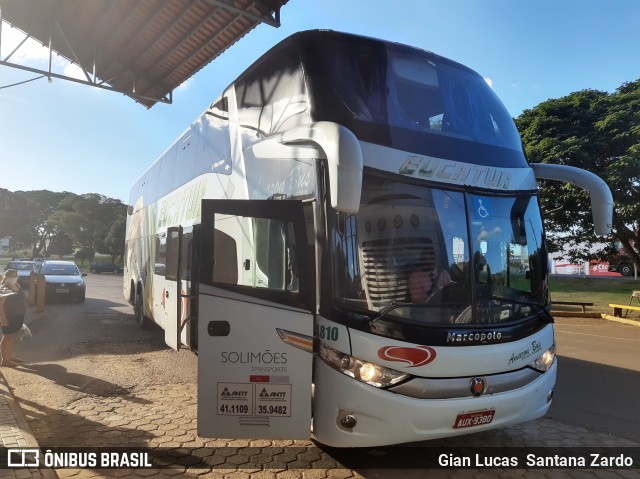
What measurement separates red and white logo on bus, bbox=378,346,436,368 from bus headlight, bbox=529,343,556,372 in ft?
4.08

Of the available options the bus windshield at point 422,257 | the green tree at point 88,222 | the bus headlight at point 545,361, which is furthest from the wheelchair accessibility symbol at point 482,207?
the green tree at point 88,222

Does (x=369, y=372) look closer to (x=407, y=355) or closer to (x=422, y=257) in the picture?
(x=407, y=355)

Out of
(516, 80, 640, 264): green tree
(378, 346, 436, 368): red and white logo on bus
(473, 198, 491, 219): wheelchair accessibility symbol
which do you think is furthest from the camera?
(516, 80, 640, 264): green tree

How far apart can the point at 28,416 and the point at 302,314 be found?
3654mm

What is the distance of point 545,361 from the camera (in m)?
4.22

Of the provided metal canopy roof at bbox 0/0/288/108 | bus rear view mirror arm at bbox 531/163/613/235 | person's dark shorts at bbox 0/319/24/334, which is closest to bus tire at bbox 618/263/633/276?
bus rear view mirror arm at bbox 531/163/613/235

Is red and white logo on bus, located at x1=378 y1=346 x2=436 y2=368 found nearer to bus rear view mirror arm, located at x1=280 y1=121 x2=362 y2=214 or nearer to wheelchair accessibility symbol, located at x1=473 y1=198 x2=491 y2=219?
bus rear view mirror arm, located at x1=280 y1=121 x2=362 y2=214

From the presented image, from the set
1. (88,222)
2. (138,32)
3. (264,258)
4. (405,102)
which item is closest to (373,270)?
(264,258)

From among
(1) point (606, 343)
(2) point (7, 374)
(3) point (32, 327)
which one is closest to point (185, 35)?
(2) point (7, 374)

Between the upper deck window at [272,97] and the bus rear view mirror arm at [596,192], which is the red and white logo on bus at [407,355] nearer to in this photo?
the upper deck window at [272,97]

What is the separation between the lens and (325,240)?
3.66m

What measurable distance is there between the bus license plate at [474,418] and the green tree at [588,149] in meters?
11.8

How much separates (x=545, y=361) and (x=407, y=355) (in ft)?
5.39

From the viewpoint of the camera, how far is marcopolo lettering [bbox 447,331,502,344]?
358 cm
